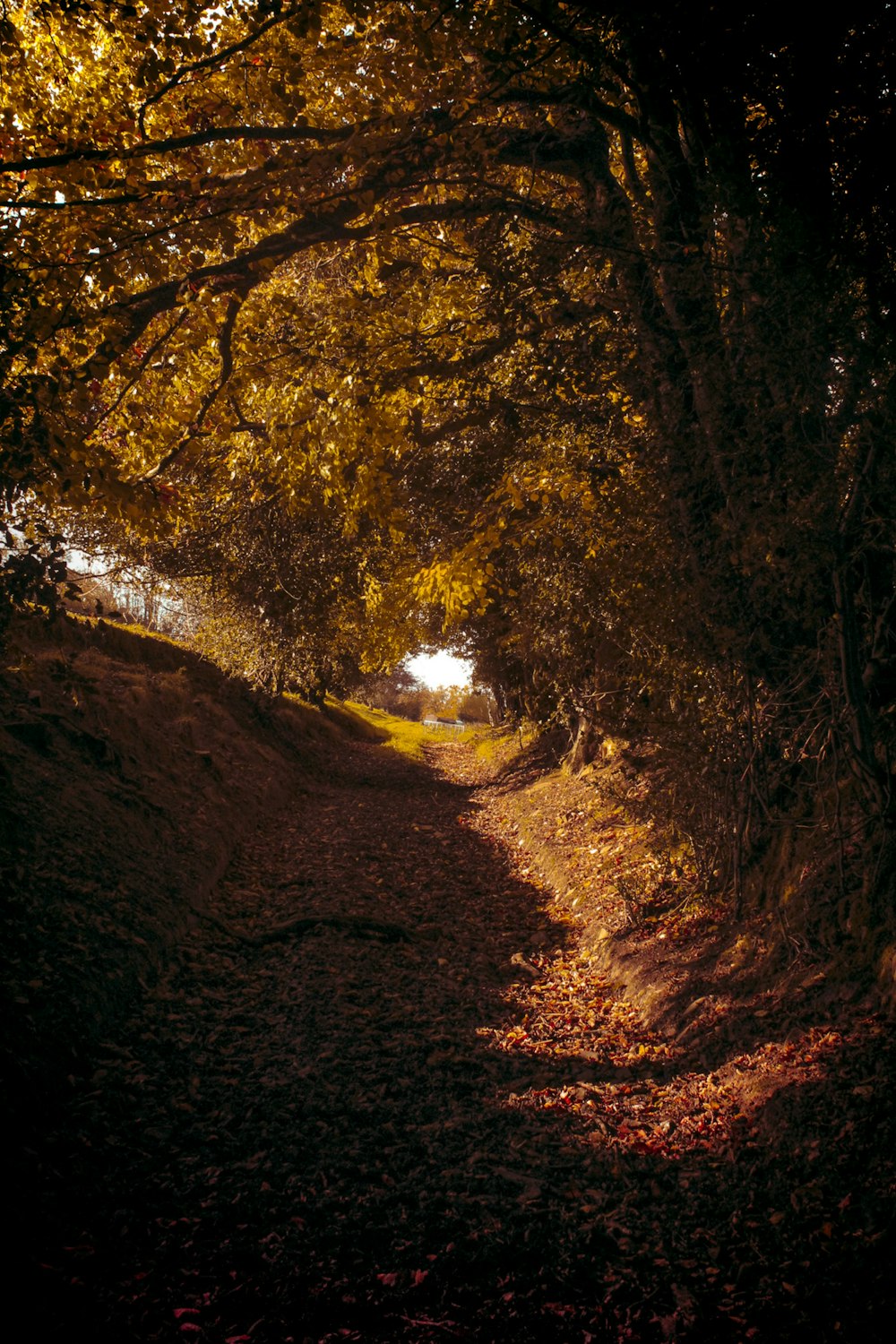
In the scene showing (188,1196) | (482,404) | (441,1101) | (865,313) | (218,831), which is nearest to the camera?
(188,1196)

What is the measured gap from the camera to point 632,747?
11805 mm

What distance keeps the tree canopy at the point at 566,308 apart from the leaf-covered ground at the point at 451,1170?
193cm

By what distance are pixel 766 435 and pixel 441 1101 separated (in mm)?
5206

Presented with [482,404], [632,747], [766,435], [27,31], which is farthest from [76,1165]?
[27,31]

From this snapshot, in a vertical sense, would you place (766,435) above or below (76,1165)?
above

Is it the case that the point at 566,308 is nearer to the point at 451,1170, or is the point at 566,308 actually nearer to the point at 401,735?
the point at 451,1170

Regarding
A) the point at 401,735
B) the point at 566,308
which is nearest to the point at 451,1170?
the point at 566,308

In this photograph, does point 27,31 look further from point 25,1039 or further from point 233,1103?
point 233,1103

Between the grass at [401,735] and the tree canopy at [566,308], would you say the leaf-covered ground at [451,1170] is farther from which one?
the grass at [401,735]

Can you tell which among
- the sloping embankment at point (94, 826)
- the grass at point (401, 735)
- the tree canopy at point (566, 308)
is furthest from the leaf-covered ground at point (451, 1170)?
the grass at point (401, 735)

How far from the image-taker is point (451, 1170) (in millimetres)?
4621

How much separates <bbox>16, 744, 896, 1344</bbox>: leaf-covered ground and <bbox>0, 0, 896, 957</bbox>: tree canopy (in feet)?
6.33

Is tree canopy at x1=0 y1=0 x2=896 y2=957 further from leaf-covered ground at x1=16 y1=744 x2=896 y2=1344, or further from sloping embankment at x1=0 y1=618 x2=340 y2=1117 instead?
sloping embankment at x1=0 y1=618 x2=340 y2=1117

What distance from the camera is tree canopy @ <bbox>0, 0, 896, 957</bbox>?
210 inches
